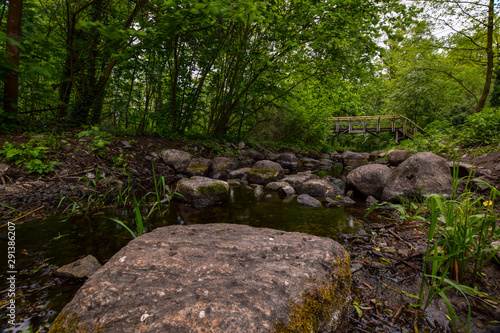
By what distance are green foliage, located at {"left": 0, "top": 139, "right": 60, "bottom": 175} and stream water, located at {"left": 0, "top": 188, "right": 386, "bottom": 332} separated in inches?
59.7

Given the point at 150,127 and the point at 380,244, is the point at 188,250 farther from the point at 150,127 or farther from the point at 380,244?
the point at 150,127

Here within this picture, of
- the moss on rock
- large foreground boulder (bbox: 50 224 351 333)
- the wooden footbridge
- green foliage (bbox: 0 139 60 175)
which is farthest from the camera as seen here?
the wooden footbridge

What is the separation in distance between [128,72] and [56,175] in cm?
360

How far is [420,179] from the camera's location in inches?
157

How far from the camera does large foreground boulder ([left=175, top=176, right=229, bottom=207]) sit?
4.15 meters

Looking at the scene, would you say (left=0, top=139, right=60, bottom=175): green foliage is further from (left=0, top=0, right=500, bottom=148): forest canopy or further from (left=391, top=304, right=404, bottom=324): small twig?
(left=391, top=304, right=404, bottom=324): small twig

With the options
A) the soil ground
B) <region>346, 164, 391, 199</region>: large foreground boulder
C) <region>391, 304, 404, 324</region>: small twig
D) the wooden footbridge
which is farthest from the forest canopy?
the wooden footbridge

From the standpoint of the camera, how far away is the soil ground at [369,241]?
4.64 feet

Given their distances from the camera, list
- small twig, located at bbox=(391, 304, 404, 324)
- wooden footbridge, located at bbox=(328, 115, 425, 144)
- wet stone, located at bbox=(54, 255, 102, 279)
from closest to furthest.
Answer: small twig, located at bbox=(391, 304, 404, 324) → wet stone, located at bbox=(54, 255, 102, 279) → wooden footbridge, located at bbox=(328, 115, 425, 144)

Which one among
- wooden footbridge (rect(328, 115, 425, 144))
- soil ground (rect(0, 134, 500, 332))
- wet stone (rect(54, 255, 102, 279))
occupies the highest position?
wooden footbridge (rect(328, 115, 425, 144))

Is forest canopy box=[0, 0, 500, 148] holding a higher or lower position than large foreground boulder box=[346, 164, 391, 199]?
higher

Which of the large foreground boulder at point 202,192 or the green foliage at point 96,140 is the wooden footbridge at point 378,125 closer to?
the large foreground boulder at point 202,192

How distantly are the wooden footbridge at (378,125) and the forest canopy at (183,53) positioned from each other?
600cm

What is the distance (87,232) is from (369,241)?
3.56 metres
